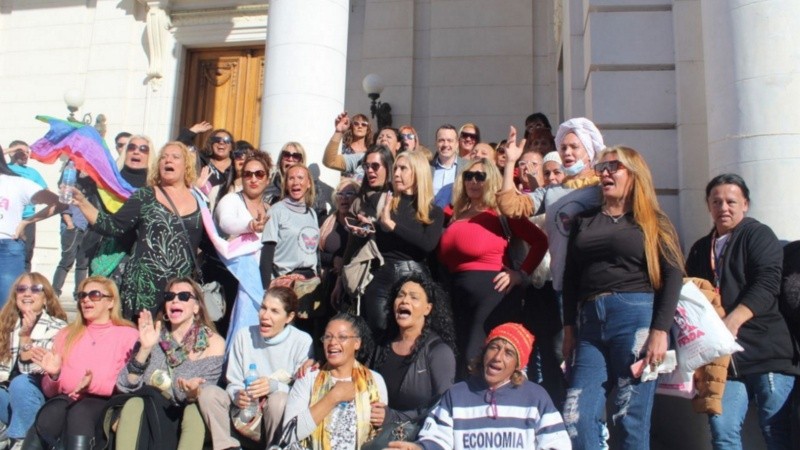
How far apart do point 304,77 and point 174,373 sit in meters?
3.70

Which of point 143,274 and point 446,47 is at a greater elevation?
point 446,47

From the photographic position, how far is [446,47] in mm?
10992

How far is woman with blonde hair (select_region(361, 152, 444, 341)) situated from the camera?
492 cm

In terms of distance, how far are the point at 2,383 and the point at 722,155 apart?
5.45 metres

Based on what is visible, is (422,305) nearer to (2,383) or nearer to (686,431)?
(686,431)

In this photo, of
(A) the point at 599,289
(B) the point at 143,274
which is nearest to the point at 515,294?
(A) the point at 599,289

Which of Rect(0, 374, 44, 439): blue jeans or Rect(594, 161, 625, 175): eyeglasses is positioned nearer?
Rect(594, 161, 625, 175): eyeglasses

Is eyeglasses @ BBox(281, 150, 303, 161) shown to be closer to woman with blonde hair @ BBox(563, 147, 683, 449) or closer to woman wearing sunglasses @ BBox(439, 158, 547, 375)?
woman wearing sunglasses @ BBox(439, 158, 547, 375)

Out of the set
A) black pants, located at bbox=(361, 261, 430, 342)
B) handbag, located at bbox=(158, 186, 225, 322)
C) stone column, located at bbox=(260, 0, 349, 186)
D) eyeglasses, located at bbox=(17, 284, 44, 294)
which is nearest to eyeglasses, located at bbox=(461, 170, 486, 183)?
black pants, located at bbox=(361, 261, 430, 342)

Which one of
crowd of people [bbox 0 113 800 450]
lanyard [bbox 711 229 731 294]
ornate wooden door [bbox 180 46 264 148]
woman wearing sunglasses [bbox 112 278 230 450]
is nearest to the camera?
crowd of people [bbox 0 113 800 450]

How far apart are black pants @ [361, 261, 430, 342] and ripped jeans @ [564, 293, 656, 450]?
1.34 m

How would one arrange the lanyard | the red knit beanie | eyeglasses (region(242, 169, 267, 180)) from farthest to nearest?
eyeglasses (region(242, 169, 267, 180)) → the lanyard → the red knit beanie

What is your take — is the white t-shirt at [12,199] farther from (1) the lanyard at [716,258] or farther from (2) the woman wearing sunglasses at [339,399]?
(1) the lanyard at [716,258]

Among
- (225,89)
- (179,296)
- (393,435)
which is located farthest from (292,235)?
(225,89)
